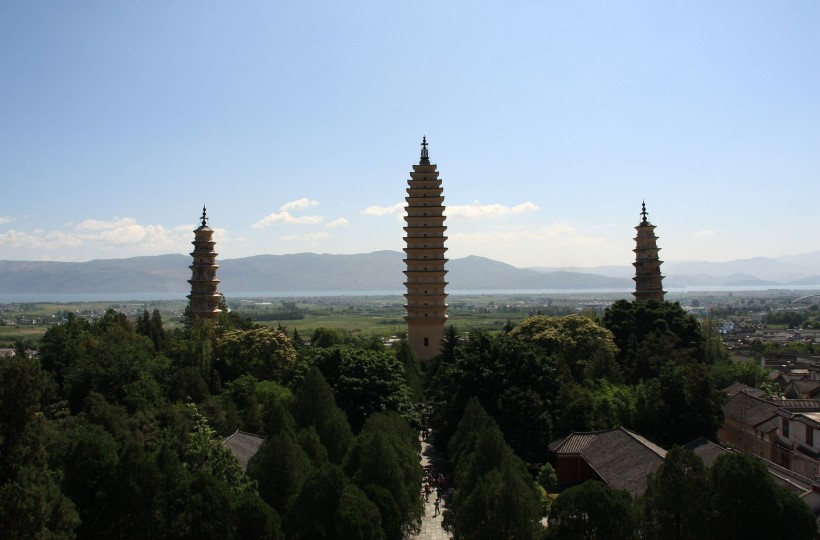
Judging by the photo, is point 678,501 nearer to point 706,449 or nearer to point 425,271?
point 706,449

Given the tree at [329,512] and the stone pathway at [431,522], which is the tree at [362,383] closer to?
the stone pathway at [431,522]

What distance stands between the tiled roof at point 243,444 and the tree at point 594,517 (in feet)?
37.3

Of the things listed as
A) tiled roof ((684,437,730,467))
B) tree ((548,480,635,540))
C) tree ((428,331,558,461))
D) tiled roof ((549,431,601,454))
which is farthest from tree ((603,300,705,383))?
tree ((548,480,635,540))

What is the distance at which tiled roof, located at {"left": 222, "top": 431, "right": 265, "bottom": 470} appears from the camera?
23531 mm

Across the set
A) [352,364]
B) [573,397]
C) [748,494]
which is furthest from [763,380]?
[748,494]

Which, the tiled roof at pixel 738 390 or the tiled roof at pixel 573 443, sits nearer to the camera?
the tiled roof at pixel 573 443

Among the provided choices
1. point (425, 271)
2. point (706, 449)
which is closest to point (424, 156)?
point (425, 271)

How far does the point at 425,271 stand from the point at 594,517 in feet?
117

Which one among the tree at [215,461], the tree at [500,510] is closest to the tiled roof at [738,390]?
the tree at [500,510]

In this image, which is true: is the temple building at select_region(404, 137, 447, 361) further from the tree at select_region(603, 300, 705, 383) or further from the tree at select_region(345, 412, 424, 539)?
the tree at select_region(345, 412, 424, 539)

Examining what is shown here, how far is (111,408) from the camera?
77.9ft

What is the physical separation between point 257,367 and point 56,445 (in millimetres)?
14726

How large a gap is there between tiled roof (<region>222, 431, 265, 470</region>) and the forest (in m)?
0.59

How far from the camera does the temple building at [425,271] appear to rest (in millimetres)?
49969
